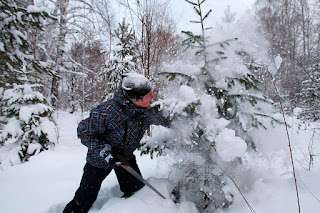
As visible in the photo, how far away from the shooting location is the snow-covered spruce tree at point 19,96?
472 centimetres

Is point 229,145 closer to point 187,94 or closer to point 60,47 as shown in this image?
point 187,94

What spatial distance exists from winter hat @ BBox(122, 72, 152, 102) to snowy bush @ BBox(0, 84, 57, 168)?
173 inches

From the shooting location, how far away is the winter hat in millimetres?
1978

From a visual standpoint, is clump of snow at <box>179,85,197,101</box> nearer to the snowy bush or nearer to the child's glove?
the child's glove

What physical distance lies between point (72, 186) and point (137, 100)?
1917 millimetres

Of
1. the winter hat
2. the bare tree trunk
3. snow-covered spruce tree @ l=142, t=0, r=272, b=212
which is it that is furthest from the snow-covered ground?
the bare tree trunk

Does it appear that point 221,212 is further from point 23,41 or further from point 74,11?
point 74,11

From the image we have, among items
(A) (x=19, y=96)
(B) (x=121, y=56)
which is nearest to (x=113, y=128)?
(A) (x=19, y=96)

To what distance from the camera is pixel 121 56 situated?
888 cm

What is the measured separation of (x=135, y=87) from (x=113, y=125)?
1.56ft

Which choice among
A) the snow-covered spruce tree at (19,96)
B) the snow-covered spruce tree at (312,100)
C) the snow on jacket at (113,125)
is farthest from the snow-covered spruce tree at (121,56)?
the snow-covered spruce tree at (312,100)

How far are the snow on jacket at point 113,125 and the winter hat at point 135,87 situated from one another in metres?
0.08

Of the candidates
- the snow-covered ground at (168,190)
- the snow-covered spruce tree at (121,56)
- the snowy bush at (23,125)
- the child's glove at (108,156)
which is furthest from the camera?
the snow-covered spruce tree at (121,56)

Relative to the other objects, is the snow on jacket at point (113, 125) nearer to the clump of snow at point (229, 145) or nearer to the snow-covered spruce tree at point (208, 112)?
the snow-covered spruce tree at point (208, 112)
